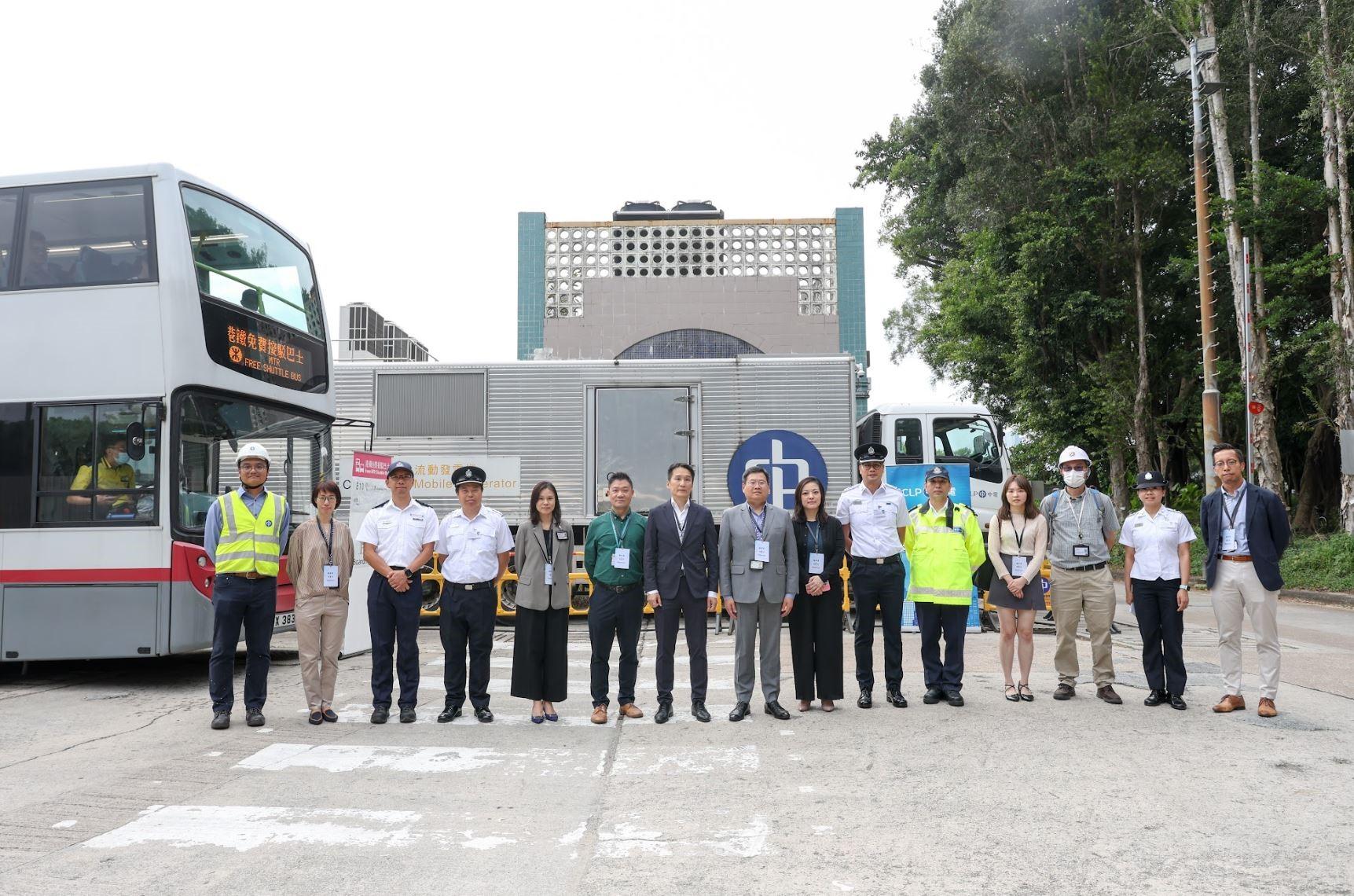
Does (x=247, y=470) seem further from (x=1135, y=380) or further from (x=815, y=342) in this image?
(x=815, y=342)

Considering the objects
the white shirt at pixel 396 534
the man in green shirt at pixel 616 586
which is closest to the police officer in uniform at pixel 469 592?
the white shirt at pixel 396 534

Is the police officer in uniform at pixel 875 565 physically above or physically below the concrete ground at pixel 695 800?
above

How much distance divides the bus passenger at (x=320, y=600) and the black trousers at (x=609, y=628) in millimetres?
1873

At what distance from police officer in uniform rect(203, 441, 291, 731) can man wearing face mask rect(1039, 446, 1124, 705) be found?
6033 mm

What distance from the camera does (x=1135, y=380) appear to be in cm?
2452

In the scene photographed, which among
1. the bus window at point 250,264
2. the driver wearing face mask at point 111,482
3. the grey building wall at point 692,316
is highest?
the grey building wall at point 692,316

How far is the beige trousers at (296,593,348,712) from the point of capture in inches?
289

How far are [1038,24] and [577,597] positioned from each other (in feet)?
60.3

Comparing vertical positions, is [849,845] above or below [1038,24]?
below

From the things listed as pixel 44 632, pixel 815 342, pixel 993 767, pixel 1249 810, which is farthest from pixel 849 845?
pixel 815 342

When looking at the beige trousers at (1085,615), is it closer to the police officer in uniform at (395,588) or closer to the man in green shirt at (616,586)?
the man in green shirt at (616,586)

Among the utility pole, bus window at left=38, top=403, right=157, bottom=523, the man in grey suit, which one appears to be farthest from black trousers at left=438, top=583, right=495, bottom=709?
the utility pole

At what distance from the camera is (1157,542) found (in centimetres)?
770

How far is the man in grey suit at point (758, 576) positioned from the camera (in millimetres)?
7445
